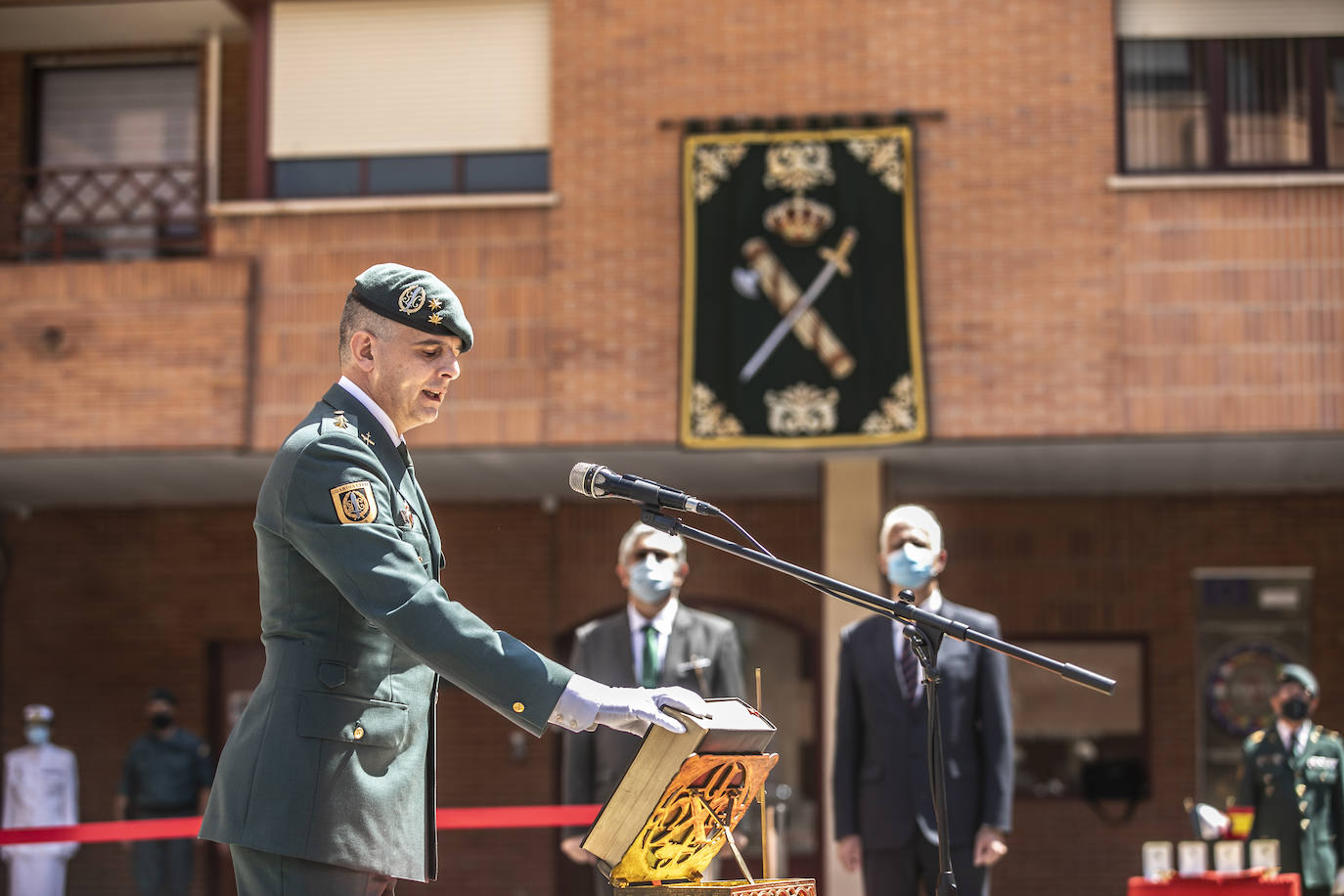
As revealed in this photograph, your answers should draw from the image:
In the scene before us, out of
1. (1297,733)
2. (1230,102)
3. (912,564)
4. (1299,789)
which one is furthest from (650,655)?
(1230,102)

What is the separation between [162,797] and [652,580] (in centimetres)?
692

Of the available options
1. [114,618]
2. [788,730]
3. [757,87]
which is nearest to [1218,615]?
[788,730]

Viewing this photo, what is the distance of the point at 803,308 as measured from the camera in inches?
418

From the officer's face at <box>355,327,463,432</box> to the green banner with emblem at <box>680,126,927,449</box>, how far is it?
287 inches

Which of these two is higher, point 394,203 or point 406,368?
point 394,203

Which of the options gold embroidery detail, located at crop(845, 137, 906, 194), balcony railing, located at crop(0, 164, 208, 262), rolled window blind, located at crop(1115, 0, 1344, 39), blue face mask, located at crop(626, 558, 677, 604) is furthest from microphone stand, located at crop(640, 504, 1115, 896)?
balcony railing, located at crop(0, 164, 208, 262)

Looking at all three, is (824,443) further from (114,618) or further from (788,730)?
(114,618)

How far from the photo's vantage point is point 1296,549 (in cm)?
1385

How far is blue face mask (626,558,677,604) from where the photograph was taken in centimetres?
686

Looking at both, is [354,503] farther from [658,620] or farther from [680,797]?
[658,620]

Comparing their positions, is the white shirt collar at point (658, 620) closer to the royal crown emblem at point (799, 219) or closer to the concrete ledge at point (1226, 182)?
the royal crown emblem at point (799, 219)

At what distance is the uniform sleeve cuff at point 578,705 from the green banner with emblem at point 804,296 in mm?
7598

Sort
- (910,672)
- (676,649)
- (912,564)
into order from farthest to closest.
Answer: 1. (676,649)
2. (910,672)
3. (912,564)

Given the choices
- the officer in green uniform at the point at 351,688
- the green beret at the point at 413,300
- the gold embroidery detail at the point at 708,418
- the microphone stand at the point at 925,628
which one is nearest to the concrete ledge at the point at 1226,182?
the gold embroidery detail at the point at 708,418
